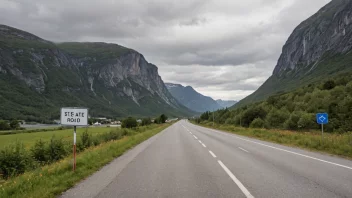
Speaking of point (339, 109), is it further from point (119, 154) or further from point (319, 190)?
point (319, 190)

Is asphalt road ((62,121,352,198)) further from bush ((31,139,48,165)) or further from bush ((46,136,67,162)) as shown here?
bush ((31,139,48,165))

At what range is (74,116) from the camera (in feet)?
31.0

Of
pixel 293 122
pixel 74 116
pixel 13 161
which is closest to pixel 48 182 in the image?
pixel 74 116

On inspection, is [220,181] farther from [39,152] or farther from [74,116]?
[39,152]

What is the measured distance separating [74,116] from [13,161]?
7.38 meters

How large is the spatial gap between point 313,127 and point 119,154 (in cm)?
3636

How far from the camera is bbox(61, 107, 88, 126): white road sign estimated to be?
30.8 ft

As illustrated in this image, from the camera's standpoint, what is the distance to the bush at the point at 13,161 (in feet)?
46.4

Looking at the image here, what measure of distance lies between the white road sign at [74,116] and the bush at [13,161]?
6.49m

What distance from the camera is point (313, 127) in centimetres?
4300

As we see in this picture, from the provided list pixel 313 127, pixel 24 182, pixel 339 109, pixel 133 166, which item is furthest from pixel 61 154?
pixel 339 109

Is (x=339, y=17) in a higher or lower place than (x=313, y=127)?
higher

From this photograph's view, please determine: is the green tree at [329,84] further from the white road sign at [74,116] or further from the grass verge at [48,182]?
the white road sign at [74,116]

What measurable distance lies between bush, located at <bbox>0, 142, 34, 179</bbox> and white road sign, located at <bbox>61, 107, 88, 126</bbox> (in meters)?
6.49
